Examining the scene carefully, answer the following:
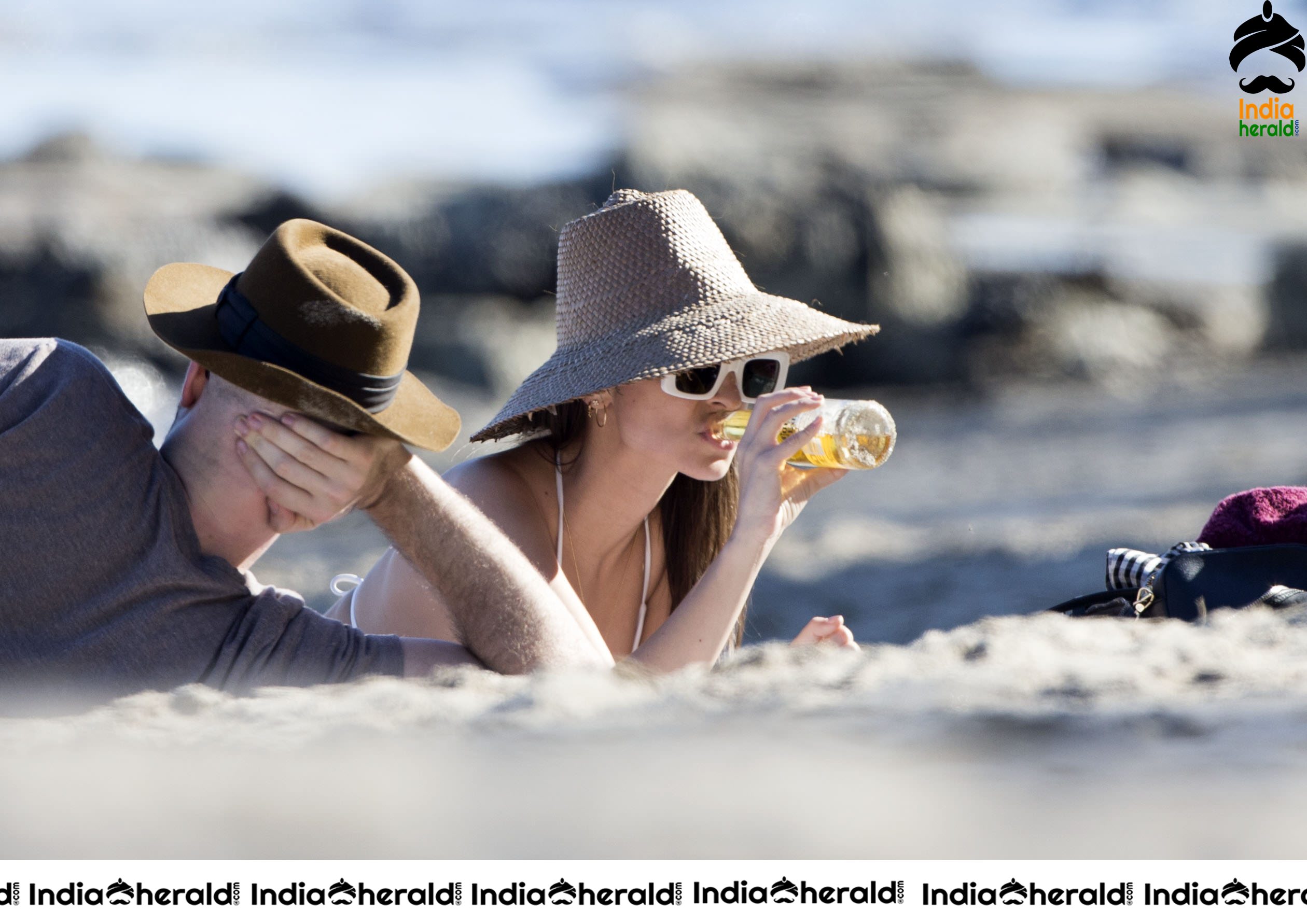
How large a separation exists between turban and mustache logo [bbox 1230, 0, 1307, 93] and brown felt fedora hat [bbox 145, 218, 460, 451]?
11.5ft

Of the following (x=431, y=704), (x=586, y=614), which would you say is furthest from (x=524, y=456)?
(x=431, y=704)

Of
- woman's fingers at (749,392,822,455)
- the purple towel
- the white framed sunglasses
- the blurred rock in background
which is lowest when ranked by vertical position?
the purple towel

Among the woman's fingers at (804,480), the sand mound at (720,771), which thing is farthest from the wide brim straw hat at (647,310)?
the sand mound at (720,771)

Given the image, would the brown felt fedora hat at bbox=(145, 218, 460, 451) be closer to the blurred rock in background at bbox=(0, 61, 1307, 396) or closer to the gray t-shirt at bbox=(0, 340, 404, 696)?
the gray t-shirt at bbox=(0, 340, 404, 696)

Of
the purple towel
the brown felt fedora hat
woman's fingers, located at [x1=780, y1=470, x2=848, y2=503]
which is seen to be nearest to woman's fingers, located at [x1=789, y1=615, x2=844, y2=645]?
woman's fingers, located at [x1=780, y1=470, x2=848, y2=503]

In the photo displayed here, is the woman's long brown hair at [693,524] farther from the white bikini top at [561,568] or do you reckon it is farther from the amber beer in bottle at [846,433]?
the amber beer in bottle at [846,433]

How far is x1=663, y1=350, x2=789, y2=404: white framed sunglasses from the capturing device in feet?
9.05

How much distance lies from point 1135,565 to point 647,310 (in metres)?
1.13

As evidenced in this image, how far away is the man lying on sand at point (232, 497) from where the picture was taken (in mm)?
1927

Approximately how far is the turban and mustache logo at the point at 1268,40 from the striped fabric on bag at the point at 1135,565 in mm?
2514

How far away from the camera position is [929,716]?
146 cm

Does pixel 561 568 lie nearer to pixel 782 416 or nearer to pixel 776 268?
pixel 782 416

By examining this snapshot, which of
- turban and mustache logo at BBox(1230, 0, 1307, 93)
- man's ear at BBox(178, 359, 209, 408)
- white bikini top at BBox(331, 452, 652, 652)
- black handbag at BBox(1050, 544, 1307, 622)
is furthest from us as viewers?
turban and mustache logo at BBox(1230, 0, 1307, 93)

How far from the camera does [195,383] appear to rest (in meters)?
2.16
